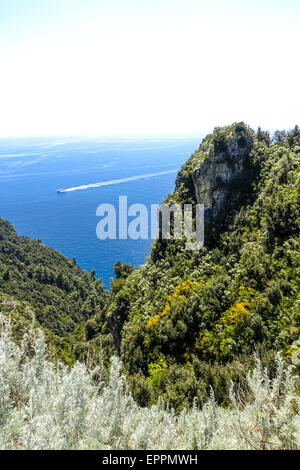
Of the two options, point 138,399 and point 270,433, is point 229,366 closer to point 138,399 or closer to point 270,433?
point 138,399

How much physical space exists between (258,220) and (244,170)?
7.87 metres

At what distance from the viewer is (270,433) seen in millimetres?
4926

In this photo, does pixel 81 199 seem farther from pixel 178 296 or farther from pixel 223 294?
pixel 223 294

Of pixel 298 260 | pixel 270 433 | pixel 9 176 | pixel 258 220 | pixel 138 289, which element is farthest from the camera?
pixel 9 176

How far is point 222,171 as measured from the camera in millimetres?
32375

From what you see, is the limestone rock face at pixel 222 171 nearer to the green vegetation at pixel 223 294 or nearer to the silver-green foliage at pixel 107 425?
the green vegetation at pixel 223 294

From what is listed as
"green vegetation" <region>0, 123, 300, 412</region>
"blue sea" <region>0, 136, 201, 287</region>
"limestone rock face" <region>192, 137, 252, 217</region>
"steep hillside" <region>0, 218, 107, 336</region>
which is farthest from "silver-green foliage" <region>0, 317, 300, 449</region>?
"blue sea" <region>0, 136, 201, 287</region>

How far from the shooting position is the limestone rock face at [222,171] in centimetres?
3219

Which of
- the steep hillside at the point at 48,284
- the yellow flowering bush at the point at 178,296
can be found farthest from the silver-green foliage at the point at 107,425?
the steep hillside at the point at 48,284

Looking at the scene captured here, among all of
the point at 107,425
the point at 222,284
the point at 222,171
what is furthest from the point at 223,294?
the point at 107,425

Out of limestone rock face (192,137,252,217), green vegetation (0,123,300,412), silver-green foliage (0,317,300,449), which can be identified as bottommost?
silver-green foliage (0,317,300,449)

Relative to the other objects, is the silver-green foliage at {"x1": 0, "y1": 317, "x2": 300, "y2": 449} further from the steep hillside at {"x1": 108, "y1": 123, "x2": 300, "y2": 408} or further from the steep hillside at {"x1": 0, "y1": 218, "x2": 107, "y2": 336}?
the steep hillside at {"x1": 0, "y1": 218, "x2": 107, "y2": 336}

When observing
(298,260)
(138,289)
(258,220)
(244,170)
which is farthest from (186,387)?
(244,170)

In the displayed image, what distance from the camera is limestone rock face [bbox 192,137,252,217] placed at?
3219 cm
